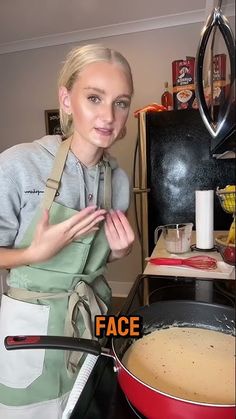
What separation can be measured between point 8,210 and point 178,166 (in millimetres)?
1247

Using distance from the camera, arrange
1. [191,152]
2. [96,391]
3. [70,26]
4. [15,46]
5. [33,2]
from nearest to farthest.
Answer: [96,391], [191,152], [33,2], [70,26], [15,46]

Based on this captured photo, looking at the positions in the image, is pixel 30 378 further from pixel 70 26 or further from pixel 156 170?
pixel 70 26

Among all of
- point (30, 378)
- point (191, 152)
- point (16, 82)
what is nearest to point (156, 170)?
point (191, 152)

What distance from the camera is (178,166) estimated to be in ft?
5.84

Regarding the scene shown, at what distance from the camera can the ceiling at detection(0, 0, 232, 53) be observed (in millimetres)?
2137

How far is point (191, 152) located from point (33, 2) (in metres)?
1.52

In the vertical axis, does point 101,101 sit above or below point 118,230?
above

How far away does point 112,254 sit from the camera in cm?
91

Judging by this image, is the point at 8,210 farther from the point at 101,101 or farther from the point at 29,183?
the point at 101,101

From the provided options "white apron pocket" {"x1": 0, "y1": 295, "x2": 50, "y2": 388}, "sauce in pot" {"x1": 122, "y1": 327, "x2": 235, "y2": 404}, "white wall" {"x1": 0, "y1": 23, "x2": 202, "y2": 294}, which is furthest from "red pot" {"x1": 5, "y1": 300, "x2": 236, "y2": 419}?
"white wall" {"x1": 0, "y1": 23, "x2": 202, "y2": 294}

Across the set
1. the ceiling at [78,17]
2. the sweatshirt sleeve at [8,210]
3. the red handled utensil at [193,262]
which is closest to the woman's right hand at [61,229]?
the sweatshirt sleeve at [8,210]

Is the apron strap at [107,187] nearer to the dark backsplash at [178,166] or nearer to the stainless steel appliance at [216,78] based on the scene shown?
the stainless steel appliance at [216,78]

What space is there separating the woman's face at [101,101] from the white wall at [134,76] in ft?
5.73

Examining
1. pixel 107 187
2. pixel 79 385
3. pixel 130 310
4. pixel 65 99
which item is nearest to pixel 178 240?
pixel 107 187
